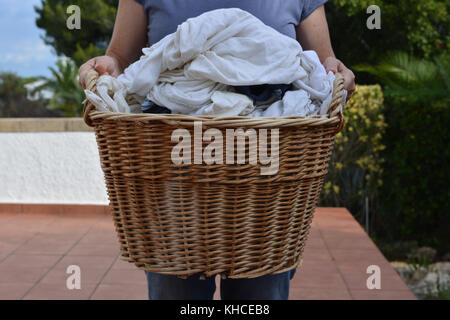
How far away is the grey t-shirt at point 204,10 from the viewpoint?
139cm

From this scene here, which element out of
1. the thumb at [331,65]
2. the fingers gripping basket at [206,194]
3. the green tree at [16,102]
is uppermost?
the thumb at [331,65]

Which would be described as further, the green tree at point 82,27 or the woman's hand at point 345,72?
the green tree at point 82,27

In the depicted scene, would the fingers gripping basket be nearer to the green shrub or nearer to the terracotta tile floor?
the terracotta tile floor

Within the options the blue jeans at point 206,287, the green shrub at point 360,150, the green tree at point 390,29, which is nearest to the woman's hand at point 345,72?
the blue jeans at point 206,287

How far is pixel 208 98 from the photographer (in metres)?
A: 1.16

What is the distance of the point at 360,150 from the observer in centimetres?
569

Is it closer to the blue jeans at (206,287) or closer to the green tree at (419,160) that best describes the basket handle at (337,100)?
the blue jeans at (206,287)

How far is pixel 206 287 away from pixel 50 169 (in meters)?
4.35

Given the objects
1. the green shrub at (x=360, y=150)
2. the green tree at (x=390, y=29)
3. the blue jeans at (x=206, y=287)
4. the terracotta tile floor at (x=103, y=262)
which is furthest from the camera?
the green tree at (x=390, y=29)

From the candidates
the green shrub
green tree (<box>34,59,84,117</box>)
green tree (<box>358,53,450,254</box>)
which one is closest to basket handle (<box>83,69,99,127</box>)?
green tree (<box>358,53,450,254</box>)

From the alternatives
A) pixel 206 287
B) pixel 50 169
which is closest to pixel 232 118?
pixel 206 287

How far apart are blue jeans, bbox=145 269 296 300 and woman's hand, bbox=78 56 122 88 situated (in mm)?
543

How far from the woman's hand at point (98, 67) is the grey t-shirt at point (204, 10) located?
0.44ft
